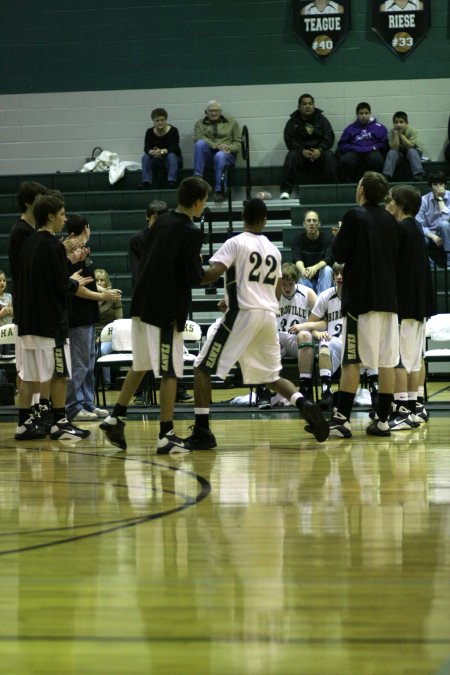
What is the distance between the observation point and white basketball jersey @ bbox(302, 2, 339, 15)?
14727 millimetres

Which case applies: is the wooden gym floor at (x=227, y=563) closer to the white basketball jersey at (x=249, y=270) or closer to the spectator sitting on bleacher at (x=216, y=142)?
the white basketball jersey at (x=249, y=270)

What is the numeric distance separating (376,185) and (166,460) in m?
2.30

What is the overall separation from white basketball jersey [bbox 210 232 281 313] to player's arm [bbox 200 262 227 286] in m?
0.03

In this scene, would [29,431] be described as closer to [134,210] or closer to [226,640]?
[226,640]

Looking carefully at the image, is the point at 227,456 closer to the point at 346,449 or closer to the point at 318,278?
the point at 346,449

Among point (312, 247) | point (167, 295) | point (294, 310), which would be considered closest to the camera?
point (167, 295)

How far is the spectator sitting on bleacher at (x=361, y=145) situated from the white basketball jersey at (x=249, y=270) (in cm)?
750

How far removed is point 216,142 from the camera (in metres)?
14.5

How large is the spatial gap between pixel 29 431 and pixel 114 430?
3.19 ft

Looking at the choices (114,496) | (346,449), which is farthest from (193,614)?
(346,449)

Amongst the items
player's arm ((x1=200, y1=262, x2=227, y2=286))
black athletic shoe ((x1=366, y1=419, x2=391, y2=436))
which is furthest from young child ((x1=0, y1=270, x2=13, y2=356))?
black athletic shoe ((x1=366, y1=419, x2=391, y2=436))

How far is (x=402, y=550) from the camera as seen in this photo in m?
3.73

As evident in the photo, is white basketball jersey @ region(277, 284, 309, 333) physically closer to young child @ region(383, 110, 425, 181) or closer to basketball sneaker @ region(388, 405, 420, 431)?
basketball sneaker @ region(388, 405, 420, 431)

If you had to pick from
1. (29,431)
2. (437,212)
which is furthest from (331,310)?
(437,212)
